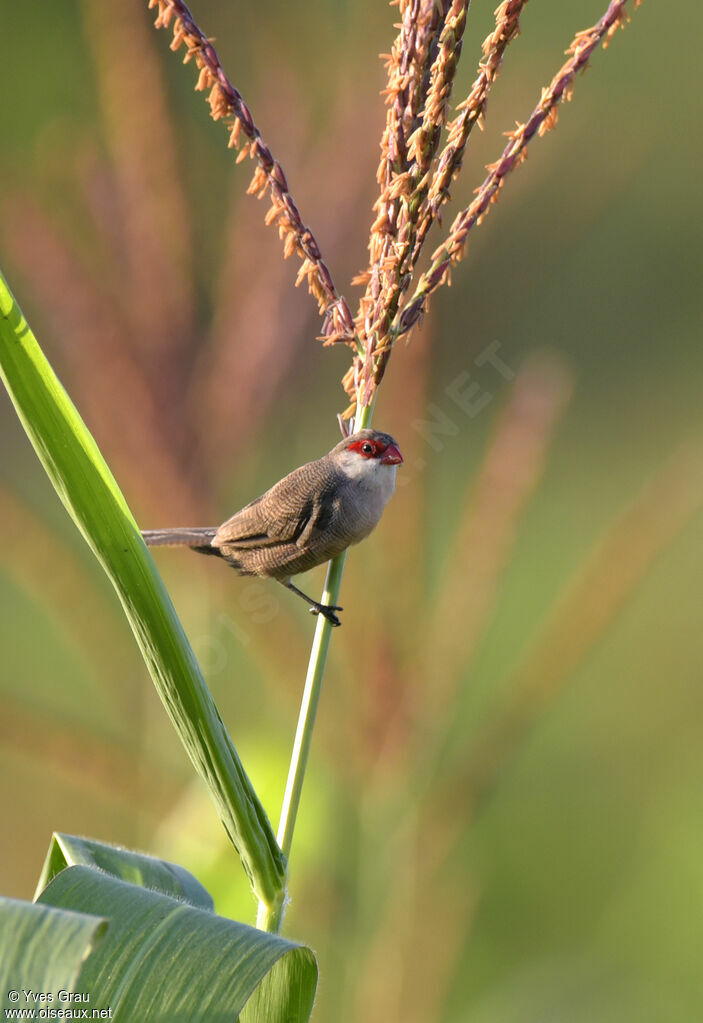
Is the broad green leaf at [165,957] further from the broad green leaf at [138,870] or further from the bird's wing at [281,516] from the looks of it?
the bird's wing at [281,516]

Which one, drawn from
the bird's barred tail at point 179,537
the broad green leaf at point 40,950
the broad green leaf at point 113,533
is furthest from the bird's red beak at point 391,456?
the broad green leaf at point 40,950

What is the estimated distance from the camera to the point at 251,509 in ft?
2.21

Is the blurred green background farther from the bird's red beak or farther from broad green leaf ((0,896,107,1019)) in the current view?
broad green leaf ((0,896,107,1019))

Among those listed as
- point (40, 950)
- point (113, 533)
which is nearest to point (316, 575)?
point (113, 533)

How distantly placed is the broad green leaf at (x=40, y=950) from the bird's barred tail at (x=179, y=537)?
0.34 m

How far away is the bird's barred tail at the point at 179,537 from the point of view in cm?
67

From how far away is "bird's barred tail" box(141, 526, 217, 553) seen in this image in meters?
0.67

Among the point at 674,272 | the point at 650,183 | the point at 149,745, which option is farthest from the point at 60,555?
the point at 650,183

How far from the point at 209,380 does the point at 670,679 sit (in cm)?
392

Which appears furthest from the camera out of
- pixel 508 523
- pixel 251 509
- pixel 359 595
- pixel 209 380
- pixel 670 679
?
pixel 670 679

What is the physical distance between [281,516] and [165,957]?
1.04 ft

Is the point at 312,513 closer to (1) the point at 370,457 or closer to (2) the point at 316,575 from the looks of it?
(1) the point at 370,457

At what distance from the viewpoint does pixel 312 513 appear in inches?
25.8

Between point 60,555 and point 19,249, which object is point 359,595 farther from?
point 19,249
